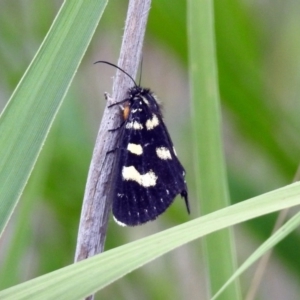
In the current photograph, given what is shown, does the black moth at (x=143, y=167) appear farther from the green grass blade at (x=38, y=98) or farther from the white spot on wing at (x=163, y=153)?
the green grass blade at (x=38, y=98)

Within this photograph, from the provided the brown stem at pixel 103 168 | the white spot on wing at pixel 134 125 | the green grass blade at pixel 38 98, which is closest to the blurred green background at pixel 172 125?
the white spot on wing at pixel 134 125

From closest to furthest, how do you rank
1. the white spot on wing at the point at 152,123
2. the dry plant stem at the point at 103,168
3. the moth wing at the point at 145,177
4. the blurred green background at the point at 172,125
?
1. the dry plant stem at the point at 103,168
2. the moth wing at the point at 145,177
3. the white spot on wing at the point at 152,123
4. the blurred green background at the point at 172,125

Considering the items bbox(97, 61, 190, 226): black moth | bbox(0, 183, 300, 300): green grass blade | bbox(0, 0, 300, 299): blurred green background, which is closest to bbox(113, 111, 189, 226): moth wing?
bbox(97, 61, 190, 226): black moth

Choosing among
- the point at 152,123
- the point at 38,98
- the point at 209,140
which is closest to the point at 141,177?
the point at 152,123

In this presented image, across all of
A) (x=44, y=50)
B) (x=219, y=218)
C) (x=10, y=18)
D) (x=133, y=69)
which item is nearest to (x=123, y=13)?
(x=10, y=18)

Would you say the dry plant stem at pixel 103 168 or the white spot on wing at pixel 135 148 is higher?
the white spot on wing at pixel 135 148

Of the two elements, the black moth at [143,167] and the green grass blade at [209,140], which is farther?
the black moth at [143,167]

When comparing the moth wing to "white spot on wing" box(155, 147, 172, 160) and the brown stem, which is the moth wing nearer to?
"white spot on wing" box(155, 147, 172, 160)
